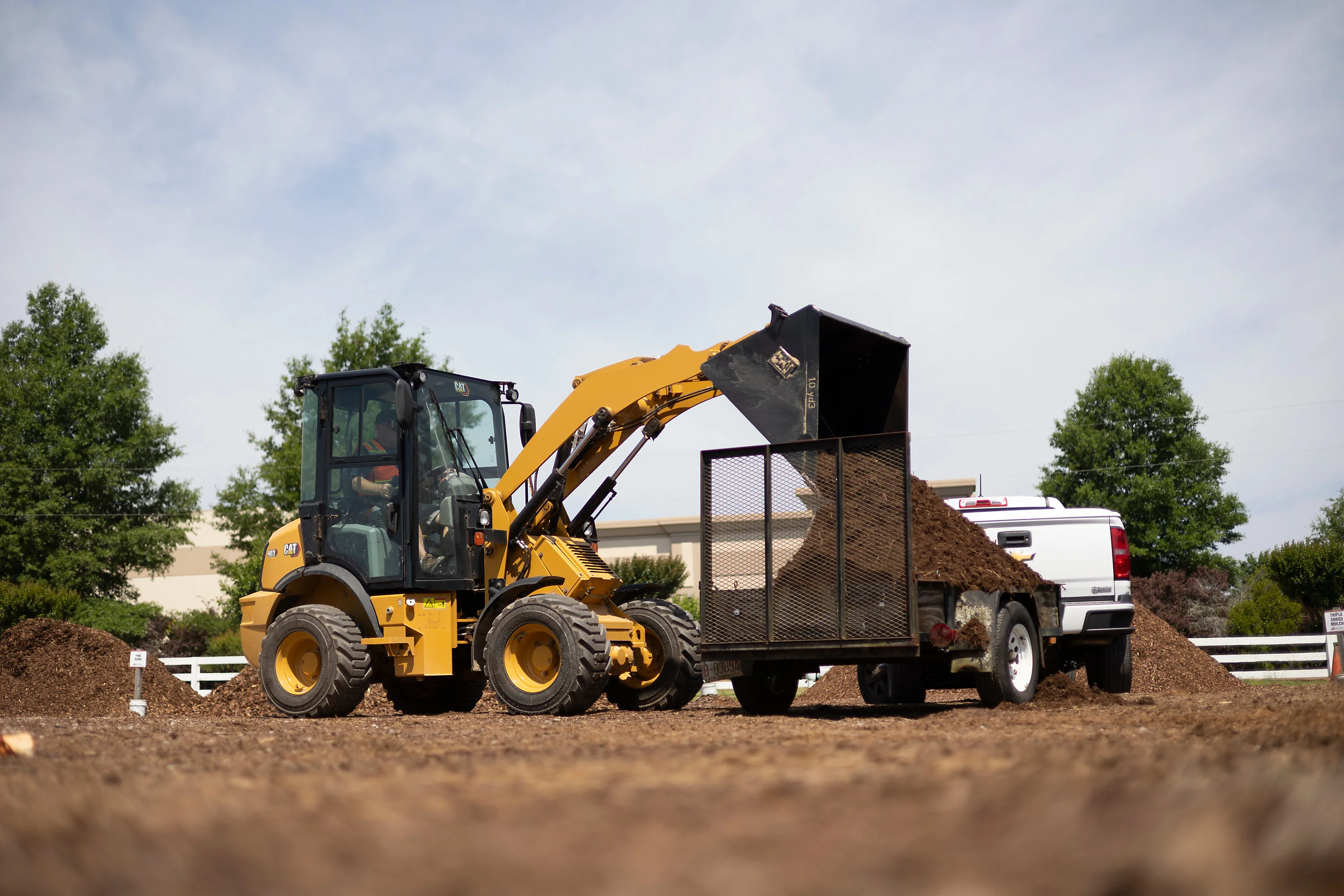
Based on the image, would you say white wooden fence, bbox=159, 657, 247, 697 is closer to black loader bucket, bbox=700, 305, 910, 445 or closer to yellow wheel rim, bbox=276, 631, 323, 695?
yellow wheel rim, bbox=276, 631, 323, 695

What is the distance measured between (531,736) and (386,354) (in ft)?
81.4

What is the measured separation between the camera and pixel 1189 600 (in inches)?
1553

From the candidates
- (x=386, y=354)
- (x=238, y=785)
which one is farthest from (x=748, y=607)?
(x=386, y=354)

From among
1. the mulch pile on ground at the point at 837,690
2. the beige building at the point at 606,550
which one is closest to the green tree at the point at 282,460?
the beige building at the point at 606,550

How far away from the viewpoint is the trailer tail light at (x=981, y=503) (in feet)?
41.3

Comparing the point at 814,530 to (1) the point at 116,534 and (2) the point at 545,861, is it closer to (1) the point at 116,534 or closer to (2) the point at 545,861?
(2) the point at 545,861

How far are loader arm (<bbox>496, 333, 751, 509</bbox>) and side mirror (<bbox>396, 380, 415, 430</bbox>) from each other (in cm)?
123

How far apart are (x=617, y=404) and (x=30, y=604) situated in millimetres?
20739

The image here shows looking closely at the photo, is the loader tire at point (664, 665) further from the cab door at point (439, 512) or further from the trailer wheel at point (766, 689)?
the cab door at point (439, 512)

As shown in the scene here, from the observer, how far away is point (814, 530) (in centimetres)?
929

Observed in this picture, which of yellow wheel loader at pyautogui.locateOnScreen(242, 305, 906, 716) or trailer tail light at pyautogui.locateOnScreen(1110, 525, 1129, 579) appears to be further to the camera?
trailer tail light at pyautogui.locateOnScreen(1110, 525, 1129, 579)

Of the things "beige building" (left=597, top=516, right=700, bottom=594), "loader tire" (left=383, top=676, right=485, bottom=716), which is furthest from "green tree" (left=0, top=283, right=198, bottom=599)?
"loader tire" (left=383, top=676, right=485, bottom=716)

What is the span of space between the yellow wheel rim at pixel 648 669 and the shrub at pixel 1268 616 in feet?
82.4

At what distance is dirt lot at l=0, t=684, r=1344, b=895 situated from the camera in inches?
95.8
